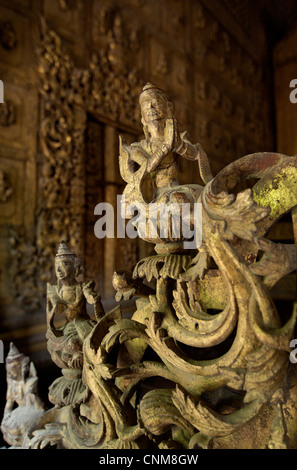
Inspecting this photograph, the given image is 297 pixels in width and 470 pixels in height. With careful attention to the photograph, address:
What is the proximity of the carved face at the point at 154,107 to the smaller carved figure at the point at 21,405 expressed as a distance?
1027 mm

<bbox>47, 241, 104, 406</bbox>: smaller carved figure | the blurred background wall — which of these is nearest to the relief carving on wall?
the blurred background wall

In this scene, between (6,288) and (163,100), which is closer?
(163,100)

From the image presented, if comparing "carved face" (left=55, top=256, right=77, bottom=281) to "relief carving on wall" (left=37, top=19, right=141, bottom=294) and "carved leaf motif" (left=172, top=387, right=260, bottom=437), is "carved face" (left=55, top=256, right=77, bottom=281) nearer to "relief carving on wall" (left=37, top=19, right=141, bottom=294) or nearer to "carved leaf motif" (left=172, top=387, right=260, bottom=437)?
"carved leaf motif" (left=172, top=387, right=260, bottom=437)

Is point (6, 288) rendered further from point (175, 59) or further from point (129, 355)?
point (175, 59)

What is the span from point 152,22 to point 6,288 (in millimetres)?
4251

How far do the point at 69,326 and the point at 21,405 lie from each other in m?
0.48

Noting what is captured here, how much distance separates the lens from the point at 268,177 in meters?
0.64

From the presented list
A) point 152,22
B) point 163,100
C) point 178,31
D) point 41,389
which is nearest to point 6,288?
point 41,389

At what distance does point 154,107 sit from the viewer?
80 centimetres

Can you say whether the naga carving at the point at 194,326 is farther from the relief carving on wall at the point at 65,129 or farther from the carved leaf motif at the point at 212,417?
the relief carving on wall at the point at 65,129

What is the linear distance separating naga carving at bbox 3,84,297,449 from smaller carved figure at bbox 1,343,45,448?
194mm

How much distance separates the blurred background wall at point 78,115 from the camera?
277 centimetres

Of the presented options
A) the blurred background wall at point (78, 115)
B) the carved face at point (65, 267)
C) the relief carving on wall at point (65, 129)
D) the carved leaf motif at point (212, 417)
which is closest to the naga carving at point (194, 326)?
the carved leaf motif at point (212, 417)
